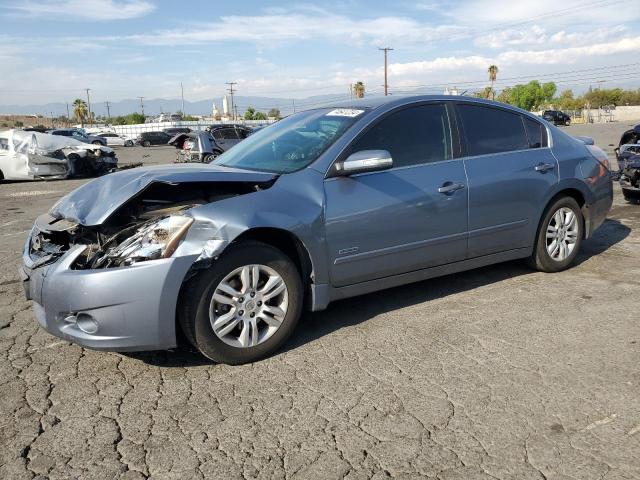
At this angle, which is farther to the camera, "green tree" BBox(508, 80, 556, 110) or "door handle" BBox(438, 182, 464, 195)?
"green tree" BBox(508, 80, 556, 110)

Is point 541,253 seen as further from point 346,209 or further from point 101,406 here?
point 101,406

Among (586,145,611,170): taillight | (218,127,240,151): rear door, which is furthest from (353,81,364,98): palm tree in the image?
(586,145,611,170): taillight

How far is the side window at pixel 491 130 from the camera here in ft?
15.4

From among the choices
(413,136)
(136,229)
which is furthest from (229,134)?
(136,229)

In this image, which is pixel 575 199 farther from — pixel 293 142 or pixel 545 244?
pixel 293 142

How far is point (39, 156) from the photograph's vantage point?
1576 cm

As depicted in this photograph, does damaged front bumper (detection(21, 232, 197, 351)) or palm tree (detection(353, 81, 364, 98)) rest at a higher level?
palm tree (detection(353, 81, 364, 98))

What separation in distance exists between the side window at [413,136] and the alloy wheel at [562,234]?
1400 millimetres

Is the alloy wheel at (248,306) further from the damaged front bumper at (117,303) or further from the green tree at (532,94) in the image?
the green tree at (532,94)

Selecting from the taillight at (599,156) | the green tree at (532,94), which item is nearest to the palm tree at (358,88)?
the green tree at (532,94)

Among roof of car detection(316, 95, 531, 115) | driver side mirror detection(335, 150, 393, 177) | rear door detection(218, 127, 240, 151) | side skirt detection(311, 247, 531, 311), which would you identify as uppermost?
roof of car detection(316, 95, 531, 115)

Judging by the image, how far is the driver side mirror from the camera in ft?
12.6

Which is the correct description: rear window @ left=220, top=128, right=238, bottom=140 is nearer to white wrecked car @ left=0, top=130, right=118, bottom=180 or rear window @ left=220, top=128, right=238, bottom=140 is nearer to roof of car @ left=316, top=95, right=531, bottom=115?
white wrecked car @ left=0, top=130, right=118, bottom=180

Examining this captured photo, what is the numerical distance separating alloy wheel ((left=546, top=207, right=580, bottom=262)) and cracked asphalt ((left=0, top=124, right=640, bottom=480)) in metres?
0.69
